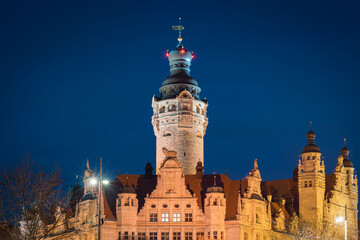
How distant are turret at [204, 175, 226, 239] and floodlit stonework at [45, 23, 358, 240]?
0.13 metres

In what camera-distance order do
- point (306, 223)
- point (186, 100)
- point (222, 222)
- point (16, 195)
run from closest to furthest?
point (16, 195)
point (222, 222)
point (306, 223)
point (186, 100)

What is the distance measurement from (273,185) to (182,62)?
25.7 meters

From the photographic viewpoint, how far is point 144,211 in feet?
351

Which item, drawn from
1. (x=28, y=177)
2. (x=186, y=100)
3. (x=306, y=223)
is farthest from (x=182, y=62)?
(x=28, y=177)

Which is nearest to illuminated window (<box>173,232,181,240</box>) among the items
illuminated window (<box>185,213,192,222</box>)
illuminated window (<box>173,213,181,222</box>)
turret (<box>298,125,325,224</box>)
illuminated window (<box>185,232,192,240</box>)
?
illuminated window (<box>185,232,192,240</box>)

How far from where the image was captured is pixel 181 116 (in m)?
129

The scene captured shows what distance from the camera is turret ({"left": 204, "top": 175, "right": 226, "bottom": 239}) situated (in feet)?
345

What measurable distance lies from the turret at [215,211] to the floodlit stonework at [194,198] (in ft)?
0.43

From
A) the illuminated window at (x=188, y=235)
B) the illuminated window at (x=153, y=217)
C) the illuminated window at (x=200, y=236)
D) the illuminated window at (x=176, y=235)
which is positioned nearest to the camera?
the illuminated window at (x=200, y=236)

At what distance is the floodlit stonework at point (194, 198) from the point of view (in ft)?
348

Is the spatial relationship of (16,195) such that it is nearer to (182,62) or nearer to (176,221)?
(176,221)

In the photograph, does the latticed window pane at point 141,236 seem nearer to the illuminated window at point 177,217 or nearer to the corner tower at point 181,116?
the illuminated window at point 177,217

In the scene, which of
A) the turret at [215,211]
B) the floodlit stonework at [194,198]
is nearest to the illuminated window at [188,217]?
the floodlit stonework at [194,198]

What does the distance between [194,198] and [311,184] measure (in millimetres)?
25316
